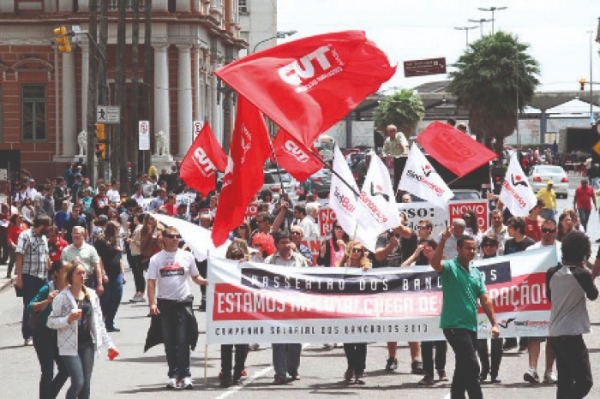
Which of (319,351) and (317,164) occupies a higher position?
(317,164)

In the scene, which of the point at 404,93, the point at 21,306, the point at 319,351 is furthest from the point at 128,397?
the point at 404,93

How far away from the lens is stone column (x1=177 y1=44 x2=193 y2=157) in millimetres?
65875

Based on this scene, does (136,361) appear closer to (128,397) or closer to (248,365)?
(248,365)

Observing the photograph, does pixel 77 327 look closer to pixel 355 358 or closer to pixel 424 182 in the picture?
pixel 355 358

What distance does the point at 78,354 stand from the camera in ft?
42.0

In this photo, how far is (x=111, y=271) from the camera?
20.9 metres

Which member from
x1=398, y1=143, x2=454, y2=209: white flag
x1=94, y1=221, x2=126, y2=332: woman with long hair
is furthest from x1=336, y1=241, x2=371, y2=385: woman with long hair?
x1=398, y1=143, x2=454, y2=209: white flag

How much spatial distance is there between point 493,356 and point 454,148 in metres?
9.79

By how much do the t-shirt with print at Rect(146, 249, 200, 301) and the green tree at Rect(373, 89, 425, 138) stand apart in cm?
10472

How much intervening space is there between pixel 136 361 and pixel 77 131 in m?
49.7

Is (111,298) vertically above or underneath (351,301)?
underneath

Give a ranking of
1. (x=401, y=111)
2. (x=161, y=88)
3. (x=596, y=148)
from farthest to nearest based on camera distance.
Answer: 1. (x=401, y=111)
2. (x=161, y=88)
3. (x=596, y=148)

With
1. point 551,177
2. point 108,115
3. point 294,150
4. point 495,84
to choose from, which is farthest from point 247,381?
point 495,84

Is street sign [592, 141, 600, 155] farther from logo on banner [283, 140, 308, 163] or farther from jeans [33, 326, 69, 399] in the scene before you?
jeans [33, 326, 69, 399]
